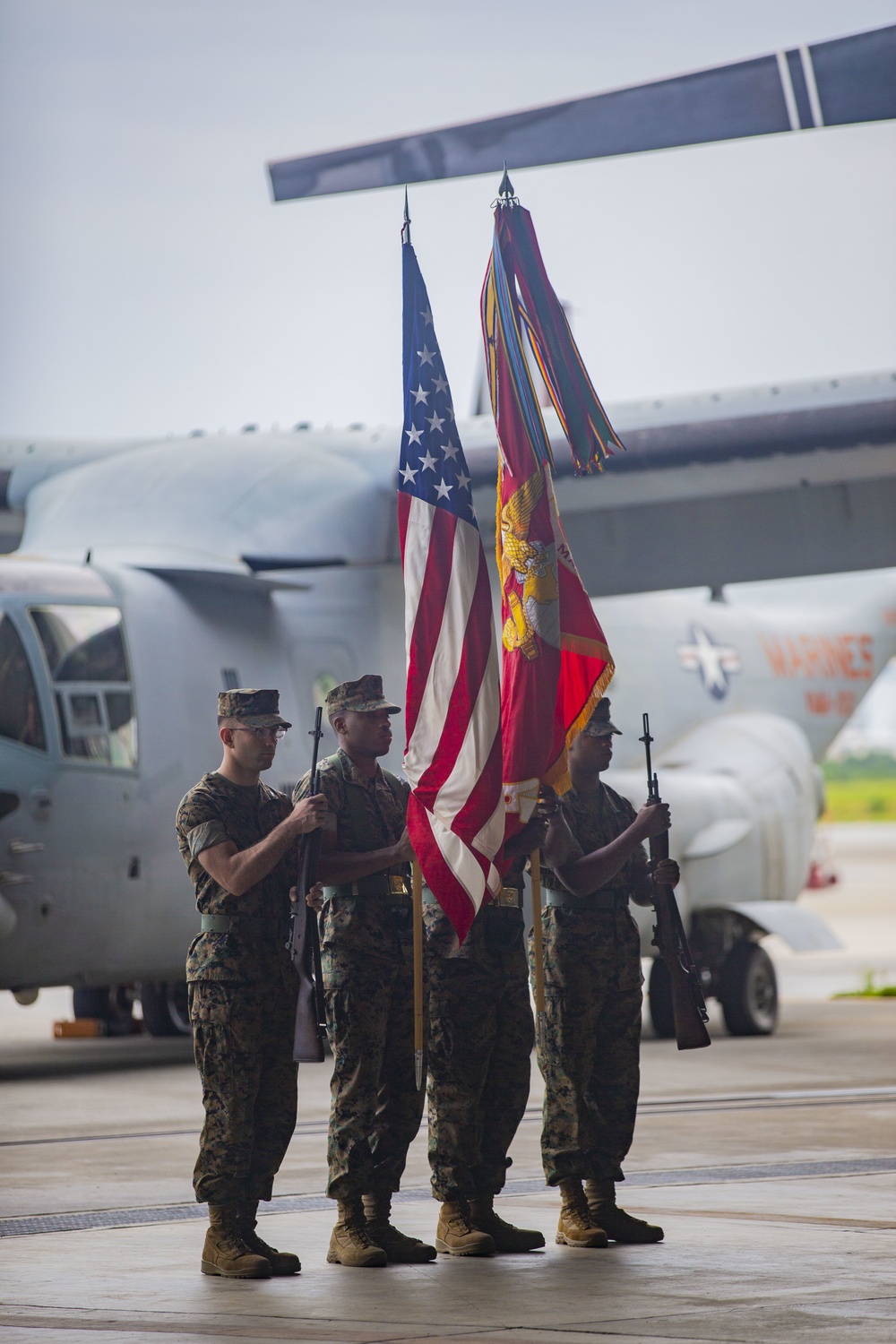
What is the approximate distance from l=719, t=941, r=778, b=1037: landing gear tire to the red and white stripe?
26.8 ft

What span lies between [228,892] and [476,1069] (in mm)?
1036

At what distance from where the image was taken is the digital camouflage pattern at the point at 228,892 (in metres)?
6.02

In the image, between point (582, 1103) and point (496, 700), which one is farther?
point (496, 700)

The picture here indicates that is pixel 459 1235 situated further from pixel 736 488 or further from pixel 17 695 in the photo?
pixel 736 488

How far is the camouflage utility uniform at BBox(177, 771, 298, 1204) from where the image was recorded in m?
5.88

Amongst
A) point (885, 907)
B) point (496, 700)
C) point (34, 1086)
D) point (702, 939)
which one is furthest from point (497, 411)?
point (885, 907)

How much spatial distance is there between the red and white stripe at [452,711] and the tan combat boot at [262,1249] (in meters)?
1.15

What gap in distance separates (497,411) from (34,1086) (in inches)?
244

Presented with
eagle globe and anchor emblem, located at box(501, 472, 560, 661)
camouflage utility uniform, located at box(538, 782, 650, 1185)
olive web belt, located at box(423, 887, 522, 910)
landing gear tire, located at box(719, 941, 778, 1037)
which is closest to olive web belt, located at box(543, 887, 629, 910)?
camouflage utility uniform, located at box(538, 782, 650, 1185)

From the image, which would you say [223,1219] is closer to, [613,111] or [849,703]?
[613,111]

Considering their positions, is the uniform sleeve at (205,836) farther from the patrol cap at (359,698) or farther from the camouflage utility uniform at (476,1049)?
the camouflage utility uniform at (476,1049)

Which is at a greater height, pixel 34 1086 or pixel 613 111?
pixel 613 111

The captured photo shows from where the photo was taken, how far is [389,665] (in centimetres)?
1377

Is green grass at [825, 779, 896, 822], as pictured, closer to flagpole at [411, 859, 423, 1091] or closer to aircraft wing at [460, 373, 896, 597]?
aircraft wing at [460, 373, 896, 597]
